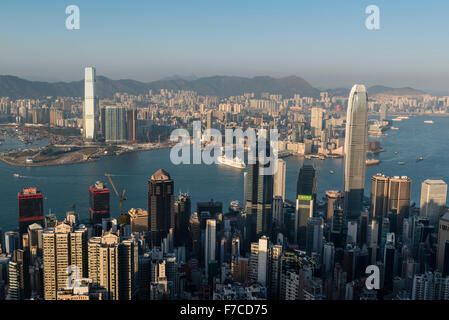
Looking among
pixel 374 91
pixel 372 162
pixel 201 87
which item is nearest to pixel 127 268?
pixel 374 91

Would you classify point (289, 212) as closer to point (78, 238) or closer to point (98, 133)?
point (78, 238)

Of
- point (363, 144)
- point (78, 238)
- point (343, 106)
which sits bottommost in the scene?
point (78, 238)

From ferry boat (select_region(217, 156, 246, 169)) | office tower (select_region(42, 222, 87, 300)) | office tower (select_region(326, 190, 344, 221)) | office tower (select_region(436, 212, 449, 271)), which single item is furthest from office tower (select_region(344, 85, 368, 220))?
office tower (select_region(42, 222, 87, 300))

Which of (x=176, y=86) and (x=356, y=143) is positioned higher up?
(x=176, y=86)

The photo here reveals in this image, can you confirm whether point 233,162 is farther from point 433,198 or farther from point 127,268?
point 127,268
